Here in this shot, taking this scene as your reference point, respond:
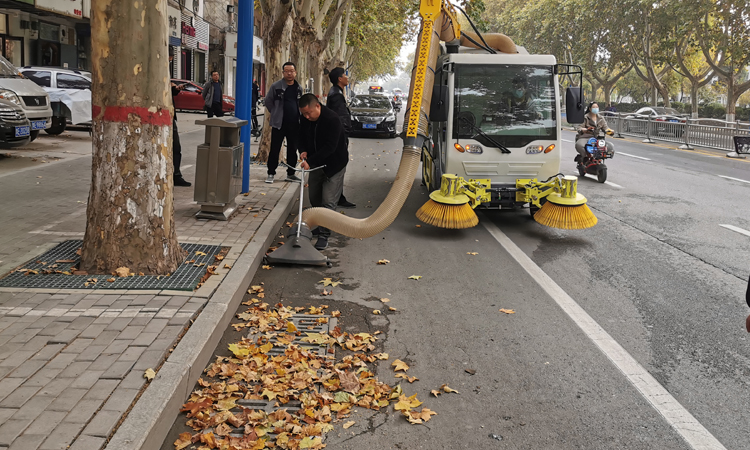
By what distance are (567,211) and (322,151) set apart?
10.5ft

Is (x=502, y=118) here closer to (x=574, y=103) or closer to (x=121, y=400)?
(x=574, y=103)

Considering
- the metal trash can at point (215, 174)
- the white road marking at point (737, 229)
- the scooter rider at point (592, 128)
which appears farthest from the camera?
the scooter rider at point (592, 128)

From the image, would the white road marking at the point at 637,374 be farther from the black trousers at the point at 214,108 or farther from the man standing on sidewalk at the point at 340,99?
the black trousers at the point at 214,108

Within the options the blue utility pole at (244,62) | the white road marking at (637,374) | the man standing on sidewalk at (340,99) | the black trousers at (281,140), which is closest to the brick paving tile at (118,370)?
the white road marking at (637,374)

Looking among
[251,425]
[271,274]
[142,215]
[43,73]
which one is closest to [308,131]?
[271,274]

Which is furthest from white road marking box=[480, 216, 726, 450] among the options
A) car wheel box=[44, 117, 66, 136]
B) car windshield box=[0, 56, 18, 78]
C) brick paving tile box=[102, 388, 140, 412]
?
car wheel box=[44, 117, 66, 136]

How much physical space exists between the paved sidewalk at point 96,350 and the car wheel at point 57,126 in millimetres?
12563

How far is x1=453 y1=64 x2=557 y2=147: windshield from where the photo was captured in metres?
9.73

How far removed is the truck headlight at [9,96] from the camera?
1390 cm

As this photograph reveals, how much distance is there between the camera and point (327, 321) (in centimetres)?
568

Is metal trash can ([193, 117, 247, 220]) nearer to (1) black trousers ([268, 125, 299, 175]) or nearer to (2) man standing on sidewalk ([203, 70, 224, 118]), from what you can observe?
(1) black trousers ([268, 125, 299, 175])

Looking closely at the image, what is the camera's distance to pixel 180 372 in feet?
13.3

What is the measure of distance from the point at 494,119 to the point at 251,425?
6.86m

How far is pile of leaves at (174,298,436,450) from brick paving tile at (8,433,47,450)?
675 millimetres
